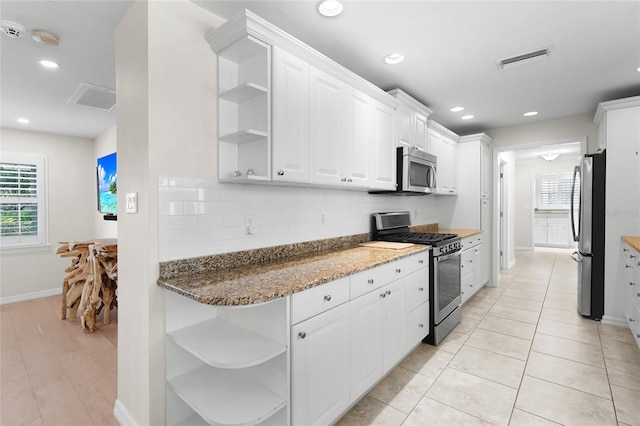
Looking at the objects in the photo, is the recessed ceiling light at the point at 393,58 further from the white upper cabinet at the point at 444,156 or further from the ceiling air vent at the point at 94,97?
the ceiling air vent at the point at 94,97

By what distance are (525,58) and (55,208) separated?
6.49 meters

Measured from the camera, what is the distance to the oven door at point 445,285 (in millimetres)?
2896

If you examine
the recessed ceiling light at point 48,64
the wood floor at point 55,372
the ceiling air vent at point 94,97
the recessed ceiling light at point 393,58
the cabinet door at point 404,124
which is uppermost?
the recessed ceiling light at point 393,58

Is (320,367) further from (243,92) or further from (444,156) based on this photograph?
(444,156)

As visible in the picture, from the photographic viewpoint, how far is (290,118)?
2.02m

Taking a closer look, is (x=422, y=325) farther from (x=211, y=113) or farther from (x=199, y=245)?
(x=211, y=113)

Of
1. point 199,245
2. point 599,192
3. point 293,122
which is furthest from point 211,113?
point 599,192

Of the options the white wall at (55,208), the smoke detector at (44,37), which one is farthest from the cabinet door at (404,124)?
the white wall at (55,208)

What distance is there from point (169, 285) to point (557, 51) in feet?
10.9

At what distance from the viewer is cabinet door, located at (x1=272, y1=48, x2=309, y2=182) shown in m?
1.93

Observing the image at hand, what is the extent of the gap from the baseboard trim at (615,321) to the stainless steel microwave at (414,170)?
2.35 metres

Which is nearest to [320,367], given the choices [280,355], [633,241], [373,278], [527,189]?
[280,355]

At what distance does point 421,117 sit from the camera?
145 inches

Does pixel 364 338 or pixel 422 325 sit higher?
pixel 364 338
